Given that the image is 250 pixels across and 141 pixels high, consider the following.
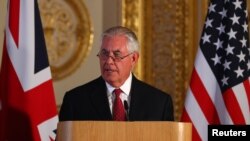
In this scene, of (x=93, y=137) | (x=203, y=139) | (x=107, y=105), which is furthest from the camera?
(x=203, y=139)

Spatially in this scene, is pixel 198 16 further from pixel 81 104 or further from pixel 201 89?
pixel 81 104

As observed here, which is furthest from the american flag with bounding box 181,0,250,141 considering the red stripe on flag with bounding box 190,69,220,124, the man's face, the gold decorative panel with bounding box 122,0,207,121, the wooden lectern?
the wooden lectern

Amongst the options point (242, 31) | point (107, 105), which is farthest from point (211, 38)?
point (107, 105)

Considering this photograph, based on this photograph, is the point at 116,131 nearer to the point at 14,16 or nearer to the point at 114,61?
the point at 114,61

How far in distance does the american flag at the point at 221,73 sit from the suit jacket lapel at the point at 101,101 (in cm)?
112

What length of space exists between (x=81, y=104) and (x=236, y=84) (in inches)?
56.3

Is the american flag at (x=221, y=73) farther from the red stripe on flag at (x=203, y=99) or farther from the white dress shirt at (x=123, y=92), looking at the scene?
the white dress shirt at (x=123, y=92)

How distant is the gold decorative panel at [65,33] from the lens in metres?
4.70

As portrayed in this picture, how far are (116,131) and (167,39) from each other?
2.84 metres

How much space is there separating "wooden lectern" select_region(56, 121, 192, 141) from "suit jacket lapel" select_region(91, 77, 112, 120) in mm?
671

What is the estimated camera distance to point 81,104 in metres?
2.89

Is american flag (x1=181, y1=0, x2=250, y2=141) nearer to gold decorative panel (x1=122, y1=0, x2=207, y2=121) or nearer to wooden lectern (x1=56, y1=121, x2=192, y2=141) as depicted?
gold decorative panel (x1=122, y1=0, x2=207, y2=121)

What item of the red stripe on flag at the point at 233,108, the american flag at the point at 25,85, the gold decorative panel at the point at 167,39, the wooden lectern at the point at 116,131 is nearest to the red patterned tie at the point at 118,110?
the wooden lectern at the point at 116,131

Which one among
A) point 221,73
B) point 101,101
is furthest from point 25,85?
point 221,73
